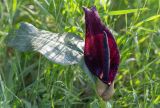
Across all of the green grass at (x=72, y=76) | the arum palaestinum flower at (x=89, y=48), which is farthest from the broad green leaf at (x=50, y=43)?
the green grass at (x=72, y=76)

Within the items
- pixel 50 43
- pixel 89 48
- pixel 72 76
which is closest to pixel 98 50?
pixel 89 48

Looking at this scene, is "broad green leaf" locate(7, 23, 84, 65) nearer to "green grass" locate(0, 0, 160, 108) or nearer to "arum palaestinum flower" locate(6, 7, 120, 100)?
"arum palaestinum flower" locate(6, 7, 120, 100)

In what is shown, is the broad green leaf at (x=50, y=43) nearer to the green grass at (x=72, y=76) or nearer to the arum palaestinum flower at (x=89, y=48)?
the arum palaestinum flower at (x=89, y=48)

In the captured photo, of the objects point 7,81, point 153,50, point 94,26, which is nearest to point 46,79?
point 7,81

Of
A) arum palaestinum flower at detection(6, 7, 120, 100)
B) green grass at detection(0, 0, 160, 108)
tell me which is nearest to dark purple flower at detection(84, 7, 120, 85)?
arum palaestinum flower at detection(6, 7, 120, 100)

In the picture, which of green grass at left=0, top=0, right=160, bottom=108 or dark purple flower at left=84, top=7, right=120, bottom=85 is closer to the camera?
dark purple flower at left=84, top=7, right=120, bottom=85

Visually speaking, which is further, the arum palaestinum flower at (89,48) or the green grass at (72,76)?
the green grass at (72,76)

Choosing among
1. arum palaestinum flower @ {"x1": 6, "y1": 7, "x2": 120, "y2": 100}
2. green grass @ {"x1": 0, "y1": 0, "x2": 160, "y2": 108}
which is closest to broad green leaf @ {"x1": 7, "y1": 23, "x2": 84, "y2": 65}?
arum palaestinum flower @ {"x1": 6, "y1": 7, "x2": 120, "y2": 100}
